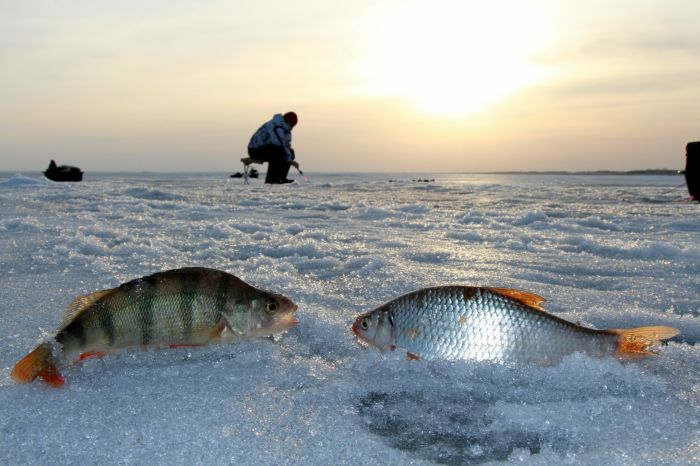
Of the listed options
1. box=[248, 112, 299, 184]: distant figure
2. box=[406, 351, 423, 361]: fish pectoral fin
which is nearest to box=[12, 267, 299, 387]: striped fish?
box=[406, 351, 423, 361]: fish pectoral fin

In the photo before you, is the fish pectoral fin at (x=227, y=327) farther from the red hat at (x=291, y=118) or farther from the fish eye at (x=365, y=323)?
the red hat at (x=291, y=118)

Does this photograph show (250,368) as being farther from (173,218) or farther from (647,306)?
(173,218)

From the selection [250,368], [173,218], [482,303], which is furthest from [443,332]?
[173,218]

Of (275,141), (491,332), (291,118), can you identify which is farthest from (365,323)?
(291,118)

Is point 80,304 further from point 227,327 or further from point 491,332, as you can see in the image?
point 491,332

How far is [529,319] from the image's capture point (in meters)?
2.40

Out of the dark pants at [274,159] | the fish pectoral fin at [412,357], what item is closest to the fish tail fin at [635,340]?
the fish pectoral fin at [412,357]

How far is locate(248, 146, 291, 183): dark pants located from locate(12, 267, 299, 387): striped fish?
16.1 metres

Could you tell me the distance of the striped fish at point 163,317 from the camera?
7.63ft

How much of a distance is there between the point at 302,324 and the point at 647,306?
89.2 inches

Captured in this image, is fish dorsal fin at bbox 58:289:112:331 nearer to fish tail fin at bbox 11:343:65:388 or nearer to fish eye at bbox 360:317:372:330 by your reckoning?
fish tail fin at bbox 11:343:65:388

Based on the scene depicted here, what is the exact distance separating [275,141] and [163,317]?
52.6 ft

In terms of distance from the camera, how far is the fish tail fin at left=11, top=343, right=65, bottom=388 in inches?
86.2

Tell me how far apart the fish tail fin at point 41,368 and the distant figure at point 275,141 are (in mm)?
16221
